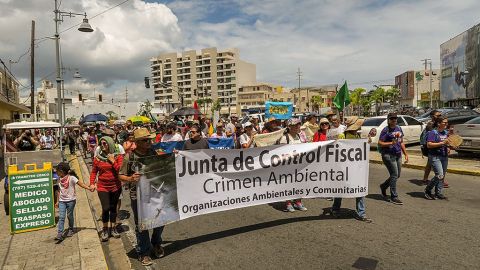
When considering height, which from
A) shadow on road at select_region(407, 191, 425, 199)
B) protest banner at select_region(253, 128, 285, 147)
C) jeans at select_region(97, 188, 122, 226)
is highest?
protest banner at select_region(253, 128, 285, 147)

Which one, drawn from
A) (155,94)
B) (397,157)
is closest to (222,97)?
(155,94)

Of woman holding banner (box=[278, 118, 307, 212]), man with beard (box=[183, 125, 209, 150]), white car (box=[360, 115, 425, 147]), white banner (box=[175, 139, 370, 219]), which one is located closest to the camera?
white banner (box=[175, 139, 370, 219])

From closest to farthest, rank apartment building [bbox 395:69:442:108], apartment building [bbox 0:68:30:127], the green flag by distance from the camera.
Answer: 1. the green flag
2. apartment building [bbox 0:68:30:127]
3. apartment building [bbox 395:69:442:108]

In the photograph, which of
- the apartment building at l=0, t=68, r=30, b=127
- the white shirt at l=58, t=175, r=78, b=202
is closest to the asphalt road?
the white shirt at l=58, t=175, r=78, b=202

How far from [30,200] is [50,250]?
4.96 feet

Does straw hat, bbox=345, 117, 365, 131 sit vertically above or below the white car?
above

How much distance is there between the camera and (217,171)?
17.6ft

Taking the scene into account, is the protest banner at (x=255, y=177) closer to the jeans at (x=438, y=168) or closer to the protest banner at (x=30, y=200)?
the jeans at (x=438, y=168)

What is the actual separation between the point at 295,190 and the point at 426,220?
224cm

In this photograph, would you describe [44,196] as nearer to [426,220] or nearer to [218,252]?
[218,252]

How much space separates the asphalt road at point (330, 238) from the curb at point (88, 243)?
0.44 m

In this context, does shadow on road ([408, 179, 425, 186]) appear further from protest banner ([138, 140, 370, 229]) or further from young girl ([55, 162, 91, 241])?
young girl ([55, 162, 91, 241])

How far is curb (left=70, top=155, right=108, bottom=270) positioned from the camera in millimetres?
4755

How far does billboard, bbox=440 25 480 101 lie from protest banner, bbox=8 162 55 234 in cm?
5376
